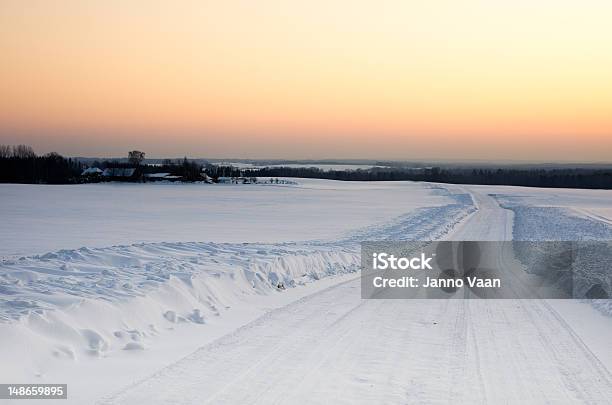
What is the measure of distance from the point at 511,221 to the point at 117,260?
72.2 feet

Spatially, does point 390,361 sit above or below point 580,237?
above

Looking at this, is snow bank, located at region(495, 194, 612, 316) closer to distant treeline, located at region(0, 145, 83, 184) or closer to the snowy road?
the snowy road

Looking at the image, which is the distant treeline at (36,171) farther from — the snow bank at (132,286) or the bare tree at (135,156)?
the snow bank at (132,286)

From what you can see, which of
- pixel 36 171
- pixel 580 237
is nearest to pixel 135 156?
pixel 36 171

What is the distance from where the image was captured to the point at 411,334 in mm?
7828

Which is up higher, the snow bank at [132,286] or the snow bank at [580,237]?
the snow bank at [132,286]

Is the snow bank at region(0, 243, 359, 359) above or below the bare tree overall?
below

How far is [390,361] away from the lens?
6.59m

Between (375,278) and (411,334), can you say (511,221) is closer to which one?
(375,278)

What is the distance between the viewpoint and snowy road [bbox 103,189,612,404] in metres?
5.56

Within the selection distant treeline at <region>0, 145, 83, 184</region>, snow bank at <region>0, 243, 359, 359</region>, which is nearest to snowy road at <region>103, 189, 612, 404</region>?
snow bank at <region>0, 243, 359, 359</region>

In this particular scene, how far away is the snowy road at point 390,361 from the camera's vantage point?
18.2ft

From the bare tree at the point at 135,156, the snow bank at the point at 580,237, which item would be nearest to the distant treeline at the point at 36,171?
the bare tree at the point at 135,156

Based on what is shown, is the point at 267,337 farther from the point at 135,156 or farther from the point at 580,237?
the point at 135,156
